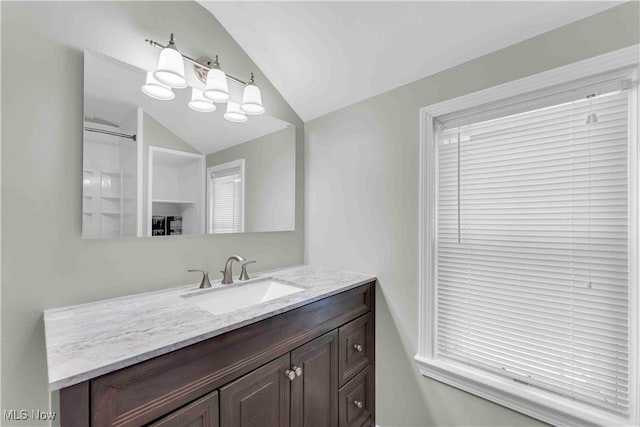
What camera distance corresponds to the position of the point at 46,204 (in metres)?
1.07

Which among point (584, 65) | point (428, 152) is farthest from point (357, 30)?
point (584, 65)

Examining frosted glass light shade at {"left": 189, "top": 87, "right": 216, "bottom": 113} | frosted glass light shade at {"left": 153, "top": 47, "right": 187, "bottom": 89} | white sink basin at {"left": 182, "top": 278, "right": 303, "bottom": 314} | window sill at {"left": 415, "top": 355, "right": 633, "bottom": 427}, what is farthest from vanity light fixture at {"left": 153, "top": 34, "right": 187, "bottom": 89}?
window sill at {"left": 415, "top": 355, "right": 633, "bottom": 427}

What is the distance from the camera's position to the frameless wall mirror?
1190mm

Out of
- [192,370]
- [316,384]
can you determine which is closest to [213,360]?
[192,370]

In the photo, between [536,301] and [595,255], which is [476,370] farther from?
[595,255]

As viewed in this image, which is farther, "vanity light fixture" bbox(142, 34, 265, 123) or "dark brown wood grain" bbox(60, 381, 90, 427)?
"vanity light fixture" bbox(142, 34, 265, 123)

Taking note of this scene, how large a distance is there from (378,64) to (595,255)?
1344 millimetres

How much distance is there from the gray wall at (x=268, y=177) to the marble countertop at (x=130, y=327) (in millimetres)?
607

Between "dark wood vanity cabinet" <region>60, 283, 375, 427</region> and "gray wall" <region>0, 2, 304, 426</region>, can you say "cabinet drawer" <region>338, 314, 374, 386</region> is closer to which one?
"dark wood vanity cabinet" <region>60, 283, 375, 427</region>

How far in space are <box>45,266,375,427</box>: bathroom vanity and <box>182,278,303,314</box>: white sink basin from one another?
0.03 meters

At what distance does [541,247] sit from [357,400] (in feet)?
4.09

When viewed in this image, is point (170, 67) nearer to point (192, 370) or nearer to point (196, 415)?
point (192, 370)

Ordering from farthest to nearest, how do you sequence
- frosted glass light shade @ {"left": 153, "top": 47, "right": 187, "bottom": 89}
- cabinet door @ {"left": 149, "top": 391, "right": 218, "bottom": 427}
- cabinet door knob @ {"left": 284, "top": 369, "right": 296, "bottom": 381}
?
frosted glass light shade @ {"left": 153, "top": 47, "right": 187, "bottom": 89}, cabinet door knob @ {"left": 284, "top": 369, "right": 296, "bottom": 381}, cabinet door @ {"left": 149, "top": 391, "right": 218, "bottom": 427}

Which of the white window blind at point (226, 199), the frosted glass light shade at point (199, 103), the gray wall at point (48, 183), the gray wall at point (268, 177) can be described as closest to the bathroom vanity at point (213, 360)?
the gray wall at point (48, 183)
